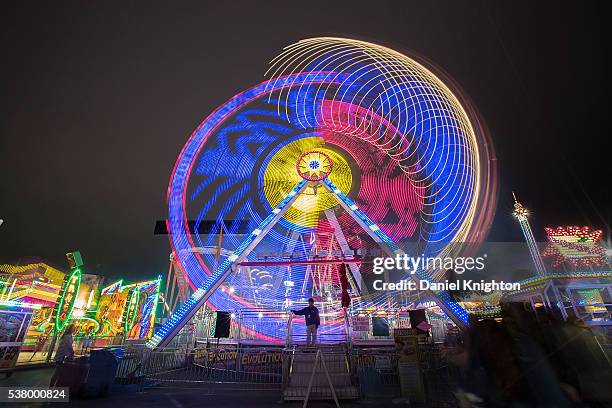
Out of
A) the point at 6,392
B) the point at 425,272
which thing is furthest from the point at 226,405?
the point at 425,272

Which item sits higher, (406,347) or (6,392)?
(406,347)

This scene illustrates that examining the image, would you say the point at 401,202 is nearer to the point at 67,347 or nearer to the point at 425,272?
the point at 425,272

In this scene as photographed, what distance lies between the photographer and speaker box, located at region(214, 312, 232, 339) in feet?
36.5

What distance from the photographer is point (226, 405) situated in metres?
6.38

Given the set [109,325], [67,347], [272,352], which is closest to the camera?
[67,347]

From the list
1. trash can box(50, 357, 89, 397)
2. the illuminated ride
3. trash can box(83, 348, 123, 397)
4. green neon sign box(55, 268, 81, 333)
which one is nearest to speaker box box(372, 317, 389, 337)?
the illuminated ride

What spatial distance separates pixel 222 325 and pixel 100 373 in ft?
15.2

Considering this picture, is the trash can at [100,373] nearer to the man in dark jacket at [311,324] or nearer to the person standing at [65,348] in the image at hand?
the person standing at [65,348]

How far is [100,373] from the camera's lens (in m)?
7.01

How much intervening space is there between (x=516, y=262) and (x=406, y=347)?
1562 inches

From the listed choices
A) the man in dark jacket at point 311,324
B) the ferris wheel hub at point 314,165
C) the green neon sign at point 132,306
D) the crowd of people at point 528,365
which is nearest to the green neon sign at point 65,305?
the green neon sign at point 132,306

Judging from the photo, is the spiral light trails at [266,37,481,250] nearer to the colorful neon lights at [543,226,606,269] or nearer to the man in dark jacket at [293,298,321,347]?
the man in dark jacket at [293,298,321,347]

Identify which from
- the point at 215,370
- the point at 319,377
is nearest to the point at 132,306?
the point at 215,370

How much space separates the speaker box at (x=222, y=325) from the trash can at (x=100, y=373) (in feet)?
13.3
